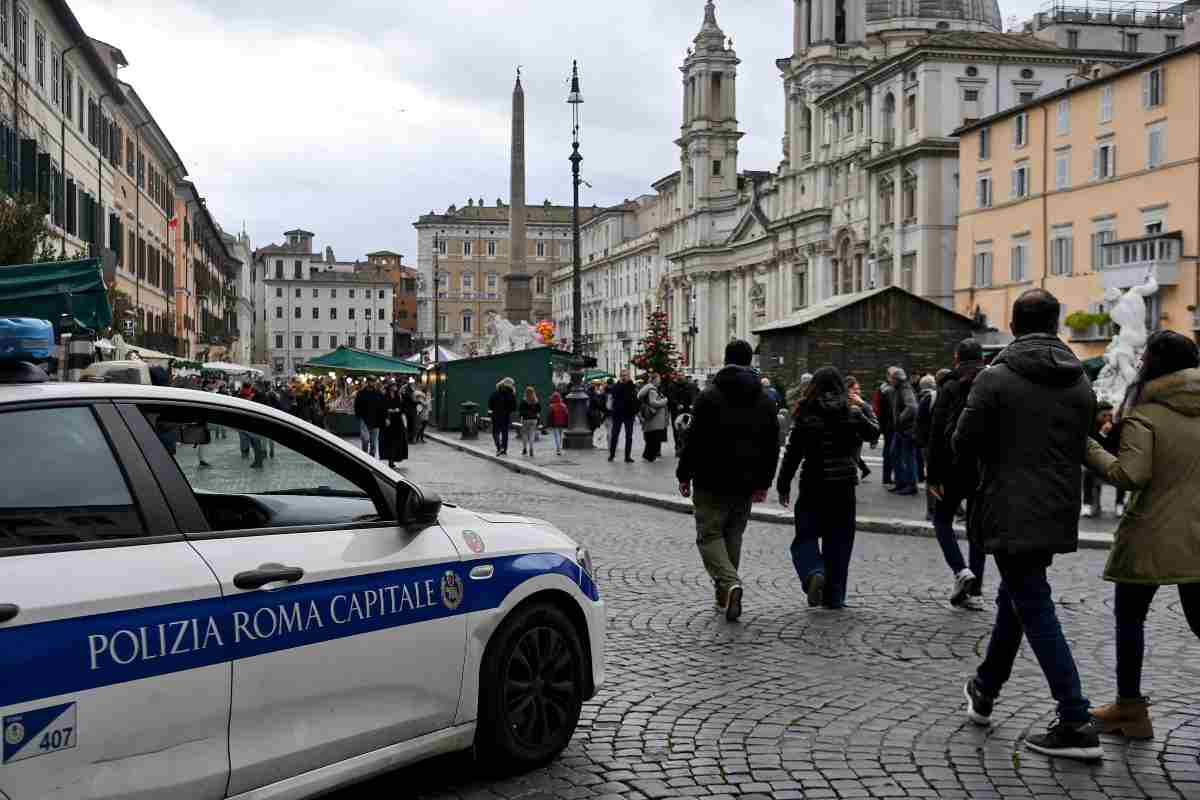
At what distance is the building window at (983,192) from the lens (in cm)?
A: 5691

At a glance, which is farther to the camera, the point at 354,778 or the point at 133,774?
the point at 354,778

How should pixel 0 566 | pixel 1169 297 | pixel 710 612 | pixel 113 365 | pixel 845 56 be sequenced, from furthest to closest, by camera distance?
pixel 845 56, pixel 1169 297, pixel 113 365, pixel 710 612, pixel 0 566

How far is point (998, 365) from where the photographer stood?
551cm

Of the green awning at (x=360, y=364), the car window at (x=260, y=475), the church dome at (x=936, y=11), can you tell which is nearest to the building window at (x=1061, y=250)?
the green awning at (x=360, y=364)

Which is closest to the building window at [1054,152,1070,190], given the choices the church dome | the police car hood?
the church dome

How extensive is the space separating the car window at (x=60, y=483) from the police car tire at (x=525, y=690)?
1.62 m

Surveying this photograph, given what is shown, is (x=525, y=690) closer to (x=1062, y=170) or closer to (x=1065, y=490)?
(x=1065, y=490)

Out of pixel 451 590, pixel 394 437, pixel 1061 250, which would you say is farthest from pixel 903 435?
pixel 1061 250

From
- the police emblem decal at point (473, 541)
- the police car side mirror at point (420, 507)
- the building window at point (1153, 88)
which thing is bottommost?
the police emblem decal at point (473, 541)

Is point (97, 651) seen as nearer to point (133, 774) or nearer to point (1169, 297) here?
point (133, 774)

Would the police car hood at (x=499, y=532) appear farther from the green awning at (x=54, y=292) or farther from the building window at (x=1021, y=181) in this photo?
the building window at (x=1021, y=181)

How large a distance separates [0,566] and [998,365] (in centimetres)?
387

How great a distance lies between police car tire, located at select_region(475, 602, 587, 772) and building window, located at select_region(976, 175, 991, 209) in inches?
2163

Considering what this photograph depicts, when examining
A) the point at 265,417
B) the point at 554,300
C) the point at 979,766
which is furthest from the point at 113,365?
the point at 554,300
